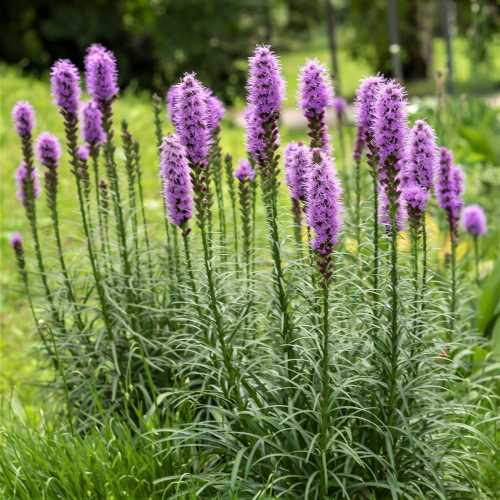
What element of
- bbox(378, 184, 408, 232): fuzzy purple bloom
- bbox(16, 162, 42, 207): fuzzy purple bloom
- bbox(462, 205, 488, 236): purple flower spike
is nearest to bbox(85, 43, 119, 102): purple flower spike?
bbox(16, 162, 42, 207): fuzzy purple bloom

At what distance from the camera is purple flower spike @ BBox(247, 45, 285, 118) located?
2.71m

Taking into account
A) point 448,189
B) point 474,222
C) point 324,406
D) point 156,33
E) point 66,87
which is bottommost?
point 324,406

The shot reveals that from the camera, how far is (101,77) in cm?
344

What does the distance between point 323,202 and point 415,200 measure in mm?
497

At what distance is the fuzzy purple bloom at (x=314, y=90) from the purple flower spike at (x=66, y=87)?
0.92m

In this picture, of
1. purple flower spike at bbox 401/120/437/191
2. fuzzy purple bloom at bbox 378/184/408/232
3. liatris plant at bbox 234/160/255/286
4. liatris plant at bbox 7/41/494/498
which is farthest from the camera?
liatris plant at bbox 234/160/255/286

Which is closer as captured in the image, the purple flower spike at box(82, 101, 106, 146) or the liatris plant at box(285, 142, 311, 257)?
the liatris plant at box(285, 142, 311, 257)

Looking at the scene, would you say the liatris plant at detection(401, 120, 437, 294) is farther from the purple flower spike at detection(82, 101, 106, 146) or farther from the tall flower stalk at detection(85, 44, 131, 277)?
the purple flower spike at detection(82, 101, 106, 146)

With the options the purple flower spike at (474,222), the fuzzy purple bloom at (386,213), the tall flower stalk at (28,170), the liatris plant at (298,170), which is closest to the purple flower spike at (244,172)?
the liatris plant at (298,170)

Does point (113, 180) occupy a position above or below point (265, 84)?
below

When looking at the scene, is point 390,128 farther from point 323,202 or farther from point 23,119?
point 23,119

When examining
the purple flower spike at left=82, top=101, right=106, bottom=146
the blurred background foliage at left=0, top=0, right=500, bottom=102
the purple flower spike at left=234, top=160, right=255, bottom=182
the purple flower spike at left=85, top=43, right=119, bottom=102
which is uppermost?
the blurred background foliage at left=0, top=0, right=500, bottom=102

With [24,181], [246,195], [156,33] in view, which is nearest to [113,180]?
[24,181]

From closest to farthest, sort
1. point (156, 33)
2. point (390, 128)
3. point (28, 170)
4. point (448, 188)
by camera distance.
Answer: point (390, 128) → point (448, 188) → point (28, 170) → point (156, 33)
